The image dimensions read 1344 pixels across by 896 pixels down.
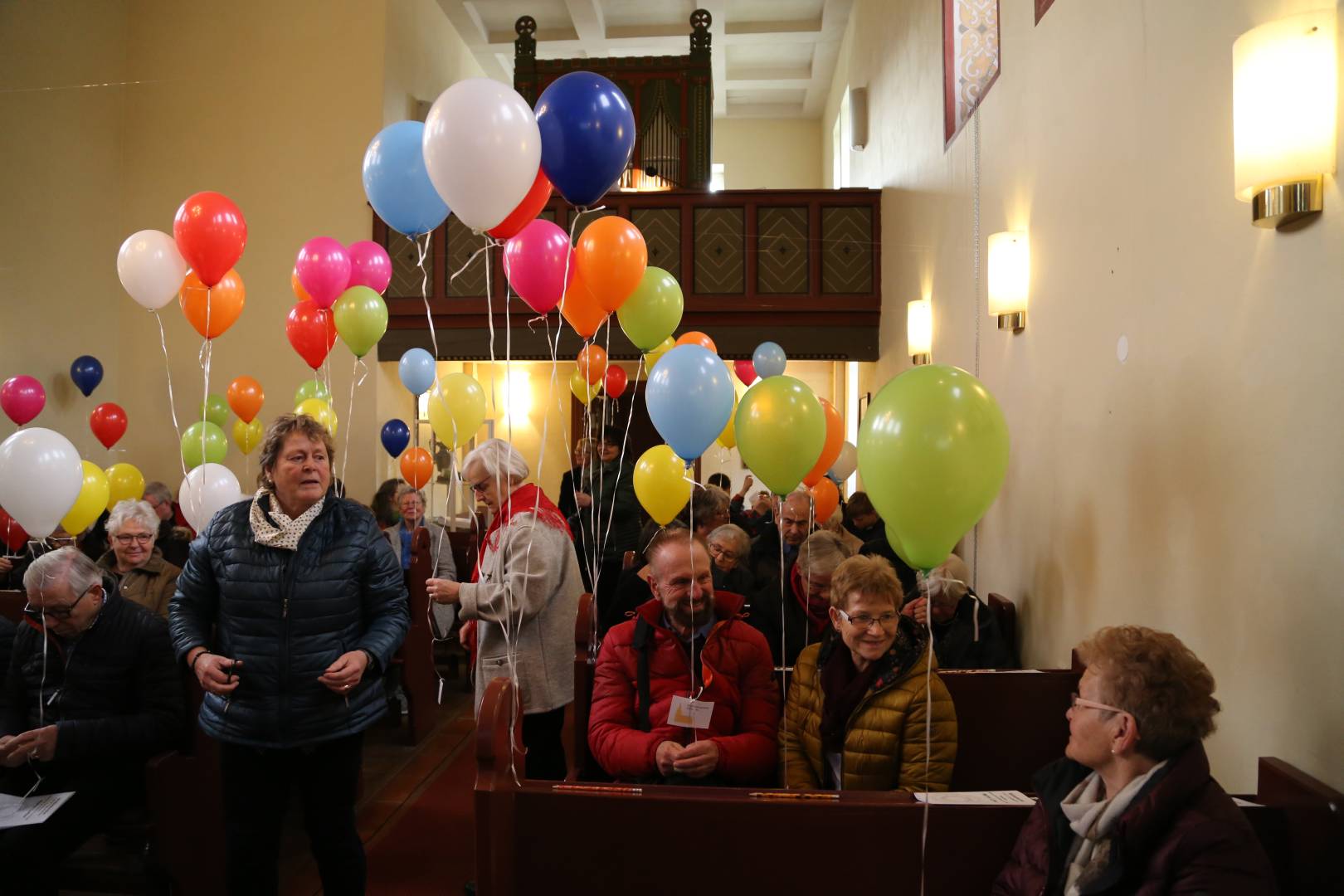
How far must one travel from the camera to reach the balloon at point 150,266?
13.5ft

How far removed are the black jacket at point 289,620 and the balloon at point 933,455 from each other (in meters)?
1.44

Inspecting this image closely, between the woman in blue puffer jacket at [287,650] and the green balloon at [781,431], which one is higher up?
the green balloon at [781,431]

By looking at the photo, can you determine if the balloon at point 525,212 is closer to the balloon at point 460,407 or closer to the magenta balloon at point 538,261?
the magenta balloon at point 538,261

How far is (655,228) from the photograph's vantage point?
8289 mm

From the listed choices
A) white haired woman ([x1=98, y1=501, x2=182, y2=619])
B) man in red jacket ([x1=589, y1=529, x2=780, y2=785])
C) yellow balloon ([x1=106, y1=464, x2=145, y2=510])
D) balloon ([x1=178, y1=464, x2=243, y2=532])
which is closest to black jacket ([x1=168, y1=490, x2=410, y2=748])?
man in red jacket ([x1=589, y1=529, x2=780, y2=785])

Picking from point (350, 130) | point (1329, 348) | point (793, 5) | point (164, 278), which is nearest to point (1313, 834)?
point (1329, 348)

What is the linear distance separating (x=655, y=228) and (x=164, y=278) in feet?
16.0

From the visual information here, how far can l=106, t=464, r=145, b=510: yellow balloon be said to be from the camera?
5594 mm

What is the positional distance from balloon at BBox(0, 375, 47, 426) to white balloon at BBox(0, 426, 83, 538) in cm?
359

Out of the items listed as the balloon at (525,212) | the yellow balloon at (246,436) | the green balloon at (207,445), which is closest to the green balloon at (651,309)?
the balloon at (525,212)

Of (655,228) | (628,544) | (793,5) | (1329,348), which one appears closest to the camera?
(1329,348)

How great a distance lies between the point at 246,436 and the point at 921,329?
19.6 ft

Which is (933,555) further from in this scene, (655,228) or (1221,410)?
(655,228)

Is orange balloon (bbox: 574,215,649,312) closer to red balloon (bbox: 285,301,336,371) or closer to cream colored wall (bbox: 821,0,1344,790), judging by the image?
cream colored wall (bbox: 821,0,1344,790)
